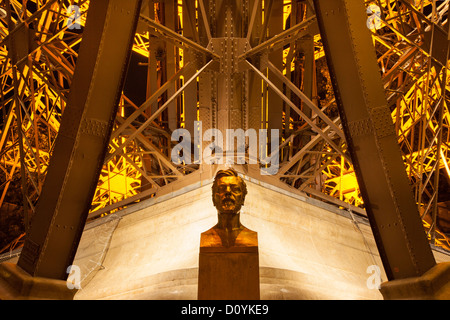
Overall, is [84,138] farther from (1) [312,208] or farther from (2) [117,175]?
(2) [117,175]

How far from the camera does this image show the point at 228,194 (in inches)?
283

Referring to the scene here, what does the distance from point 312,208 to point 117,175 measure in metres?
9.66

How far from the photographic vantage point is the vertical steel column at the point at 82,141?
7961 mm

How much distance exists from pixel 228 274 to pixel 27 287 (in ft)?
8.13

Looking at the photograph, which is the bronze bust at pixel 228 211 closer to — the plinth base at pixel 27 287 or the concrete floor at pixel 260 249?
the concrete floor at pixel 260 249

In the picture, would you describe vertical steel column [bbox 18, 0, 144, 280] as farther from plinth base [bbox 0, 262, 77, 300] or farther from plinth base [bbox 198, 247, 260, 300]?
plinth base [bbox 198, 247, 260, 300]

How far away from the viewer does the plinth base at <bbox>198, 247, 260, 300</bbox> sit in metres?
6.60

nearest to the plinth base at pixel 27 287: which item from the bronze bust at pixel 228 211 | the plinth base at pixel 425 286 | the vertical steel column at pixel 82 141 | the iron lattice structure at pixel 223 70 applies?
the vertical steel column at pixel 82 141

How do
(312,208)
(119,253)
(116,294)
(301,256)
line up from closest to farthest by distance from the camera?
(116,294) < (301,256) < (119,253) < (312,208)
